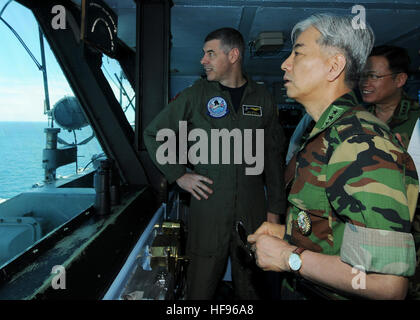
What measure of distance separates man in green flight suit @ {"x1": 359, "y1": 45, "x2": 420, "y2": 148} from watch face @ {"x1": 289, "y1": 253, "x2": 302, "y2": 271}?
1.49m

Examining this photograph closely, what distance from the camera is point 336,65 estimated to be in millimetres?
893

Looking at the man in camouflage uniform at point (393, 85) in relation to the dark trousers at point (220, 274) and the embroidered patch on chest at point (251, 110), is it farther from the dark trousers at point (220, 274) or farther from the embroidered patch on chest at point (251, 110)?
the dark trousers at point (220, 274)

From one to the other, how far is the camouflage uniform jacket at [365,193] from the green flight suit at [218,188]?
0.86 meters

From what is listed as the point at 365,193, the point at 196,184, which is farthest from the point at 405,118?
the point at 365,193

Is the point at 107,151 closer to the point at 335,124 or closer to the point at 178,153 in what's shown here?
the point at 178,153

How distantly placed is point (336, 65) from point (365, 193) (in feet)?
1.58

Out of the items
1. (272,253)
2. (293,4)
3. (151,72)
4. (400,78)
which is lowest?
(272,253)

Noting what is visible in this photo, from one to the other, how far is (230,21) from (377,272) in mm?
2490

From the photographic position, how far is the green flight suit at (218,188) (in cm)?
169

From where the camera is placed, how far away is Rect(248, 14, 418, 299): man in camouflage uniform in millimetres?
609

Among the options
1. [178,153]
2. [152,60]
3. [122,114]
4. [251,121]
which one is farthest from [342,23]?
[122,114]

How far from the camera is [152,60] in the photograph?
7.36 feet

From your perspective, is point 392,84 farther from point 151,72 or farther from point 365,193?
point 151,72

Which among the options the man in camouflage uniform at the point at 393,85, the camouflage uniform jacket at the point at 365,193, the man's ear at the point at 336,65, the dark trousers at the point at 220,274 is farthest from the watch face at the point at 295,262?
the man in camouflage uniform at the point at 393,85
